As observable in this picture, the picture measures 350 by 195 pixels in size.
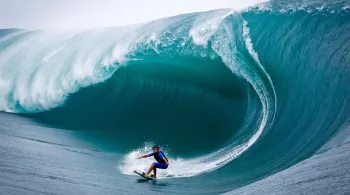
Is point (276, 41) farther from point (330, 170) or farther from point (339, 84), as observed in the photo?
point (330, 170)

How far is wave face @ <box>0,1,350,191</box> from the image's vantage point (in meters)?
6.67

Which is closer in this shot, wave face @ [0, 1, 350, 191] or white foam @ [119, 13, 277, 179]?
white foam @ [119, 13, 277, 179]

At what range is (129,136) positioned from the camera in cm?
902

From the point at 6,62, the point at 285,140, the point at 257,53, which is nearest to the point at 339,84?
the point at 285,140

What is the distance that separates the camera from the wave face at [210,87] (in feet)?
21.9

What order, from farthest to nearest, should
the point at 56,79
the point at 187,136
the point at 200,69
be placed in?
the point at 56,79 → the point at 200,69 → the point at 187,136

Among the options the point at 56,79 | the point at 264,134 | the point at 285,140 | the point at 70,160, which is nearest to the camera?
the point at 70,160

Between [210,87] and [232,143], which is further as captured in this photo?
[210,87]

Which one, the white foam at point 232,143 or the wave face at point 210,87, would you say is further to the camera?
the wave face at point 210,87

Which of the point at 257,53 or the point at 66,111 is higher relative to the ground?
the point at 257,53

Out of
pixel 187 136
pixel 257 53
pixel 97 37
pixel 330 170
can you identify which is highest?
pixel 97 37

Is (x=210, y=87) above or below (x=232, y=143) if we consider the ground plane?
above

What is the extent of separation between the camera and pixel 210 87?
10602mm

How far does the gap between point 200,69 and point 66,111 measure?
17.7 ft
